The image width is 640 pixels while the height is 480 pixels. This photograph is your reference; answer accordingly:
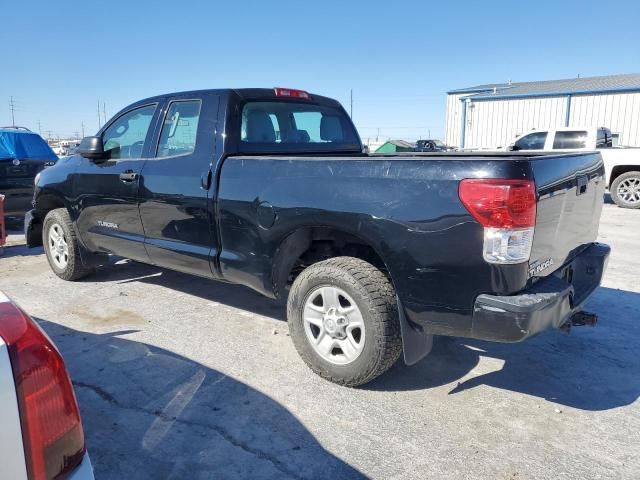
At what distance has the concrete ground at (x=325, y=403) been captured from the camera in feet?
8.23

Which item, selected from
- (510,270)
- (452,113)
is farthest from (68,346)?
(452,113)

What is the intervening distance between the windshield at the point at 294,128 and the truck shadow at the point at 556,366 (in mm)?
1542

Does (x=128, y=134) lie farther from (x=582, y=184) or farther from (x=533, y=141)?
(x=533, y=141)

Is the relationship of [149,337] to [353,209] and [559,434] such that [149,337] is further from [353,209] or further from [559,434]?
[559,434]

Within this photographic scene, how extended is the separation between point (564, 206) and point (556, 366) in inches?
50.7

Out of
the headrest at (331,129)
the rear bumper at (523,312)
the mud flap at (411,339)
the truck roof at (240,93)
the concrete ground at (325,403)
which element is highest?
the truck roof at (240,93)

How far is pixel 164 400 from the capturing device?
3072mm

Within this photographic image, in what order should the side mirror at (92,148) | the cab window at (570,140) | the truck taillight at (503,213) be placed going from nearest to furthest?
Answer: the truck taillight at (503,213) → the side mirror at (92,148) → the cab window at (570,140)

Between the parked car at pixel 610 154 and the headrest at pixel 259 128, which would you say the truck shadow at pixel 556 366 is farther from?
the parked car at pixel 610 154

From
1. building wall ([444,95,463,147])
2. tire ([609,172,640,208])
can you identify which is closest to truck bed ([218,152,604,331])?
tire ([609,172,640,208])

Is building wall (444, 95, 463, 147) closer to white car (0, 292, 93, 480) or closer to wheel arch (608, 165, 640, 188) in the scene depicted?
wheel arch (608, 165, 640, 188)

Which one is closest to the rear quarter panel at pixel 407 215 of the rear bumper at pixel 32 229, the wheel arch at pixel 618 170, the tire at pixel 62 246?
the tire at pixel 62 246

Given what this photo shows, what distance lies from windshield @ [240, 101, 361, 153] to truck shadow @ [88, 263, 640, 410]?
1.54 metres

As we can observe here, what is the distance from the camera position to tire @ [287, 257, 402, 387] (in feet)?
9.85
